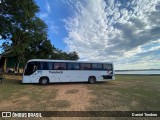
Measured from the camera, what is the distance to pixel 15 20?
61.0 feet

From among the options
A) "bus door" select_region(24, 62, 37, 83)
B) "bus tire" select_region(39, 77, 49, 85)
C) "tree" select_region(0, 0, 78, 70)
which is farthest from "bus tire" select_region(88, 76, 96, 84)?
"tree" select_region(0, 0, 78, 70)

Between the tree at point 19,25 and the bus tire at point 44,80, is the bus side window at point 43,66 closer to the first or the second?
the bus tire at point 44,80

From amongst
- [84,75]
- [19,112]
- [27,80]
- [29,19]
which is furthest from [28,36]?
[19,112]

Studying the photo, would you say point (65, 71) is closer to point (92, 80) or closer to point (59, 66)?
point (59, 66)

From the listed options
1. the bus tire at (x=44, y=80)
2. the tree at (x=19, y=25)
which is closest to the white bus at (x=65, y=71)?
the bus tire at (x=44, y=80)

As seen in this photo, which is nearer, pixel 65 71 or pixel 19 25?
pixel 65 71

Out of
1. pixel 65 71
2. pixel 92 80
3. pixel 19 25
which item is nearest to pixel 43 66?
pixel 65 71

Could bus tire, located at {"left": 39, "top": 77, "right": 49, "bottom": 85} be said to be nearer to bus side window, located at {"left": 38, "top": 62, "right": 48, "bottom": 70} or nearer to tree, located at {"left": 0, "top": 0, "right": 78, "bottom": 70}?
bus side window, located at {"left": 38, "top": 62, "right": 48, "bottom": 70}

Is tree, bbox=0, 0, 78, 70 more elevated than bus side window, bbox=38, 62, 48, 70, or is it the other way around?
tree, bbox=0, 0, 78, 70

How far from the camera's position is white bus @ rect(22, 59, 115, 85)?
1441 cm

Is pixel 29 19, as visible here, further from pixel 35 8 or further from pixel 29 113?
pixel 29 113

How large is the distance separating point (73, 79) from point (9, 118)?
35.5ft

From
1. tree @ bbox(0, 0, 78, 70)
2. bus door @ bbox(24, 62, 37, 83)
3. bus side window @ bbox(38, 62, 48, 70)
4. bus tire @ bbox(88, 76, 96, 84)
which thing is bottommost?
bus tire @ bbox(88, 76, 96, 84)

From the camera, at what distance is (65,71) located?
1583 centimetres
